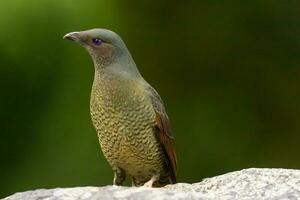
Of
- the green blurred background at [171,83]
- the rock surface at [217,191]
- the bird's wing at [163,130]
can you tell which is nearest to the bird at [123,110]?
the bird's wing at [163,130]

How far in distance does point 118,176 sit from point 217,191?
89 centimetres

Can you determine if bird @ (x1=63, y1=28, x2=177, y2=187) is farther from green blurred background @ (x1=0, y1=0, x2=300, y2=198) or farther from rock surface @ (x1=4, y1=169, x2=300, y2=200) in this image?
green blurred background @ (x1=0, y1=0, x2=300, y2=198)

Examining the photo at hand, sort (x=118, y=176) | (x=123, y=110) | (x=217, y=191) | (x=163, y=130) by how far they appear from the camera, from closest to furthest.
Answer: (x=217, y=191)
(x=123, y=110)
(x=163, y=130)
(x=118, y=176)

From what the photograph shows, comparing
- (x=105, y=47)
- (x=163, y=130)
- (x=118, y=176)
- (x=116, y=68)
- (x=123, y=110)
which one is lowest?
(x=118, y=176)

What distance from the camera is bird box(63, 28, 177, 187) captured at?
4852mm

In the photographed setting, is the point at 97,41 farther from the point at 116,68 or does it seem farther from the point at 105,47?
the point at 116,68

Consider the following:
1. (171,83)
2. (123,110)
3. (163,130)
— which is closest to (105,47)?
(123,110)

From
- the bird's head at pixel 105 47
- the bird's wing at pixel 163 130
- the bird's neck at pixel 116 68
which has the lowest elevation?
the bird's wing at pixel 163 130

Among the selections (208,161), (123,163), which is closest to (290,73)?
(208,161)

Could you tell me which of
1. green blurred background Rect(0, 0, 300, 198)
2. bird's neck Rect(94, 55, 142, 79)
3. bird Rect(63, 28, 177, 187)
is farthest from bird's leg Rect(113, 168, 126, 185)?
green blurred background Rect(0, 0, 300, 198)

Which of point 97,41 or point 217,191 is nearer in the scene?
point 217,191

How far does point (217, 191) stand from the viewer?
4.39m

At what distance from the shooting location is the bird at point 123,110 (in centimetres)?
485

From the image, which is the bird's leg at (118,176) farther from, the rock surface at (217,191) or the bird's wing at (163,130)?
the rock surface at (217,191)
